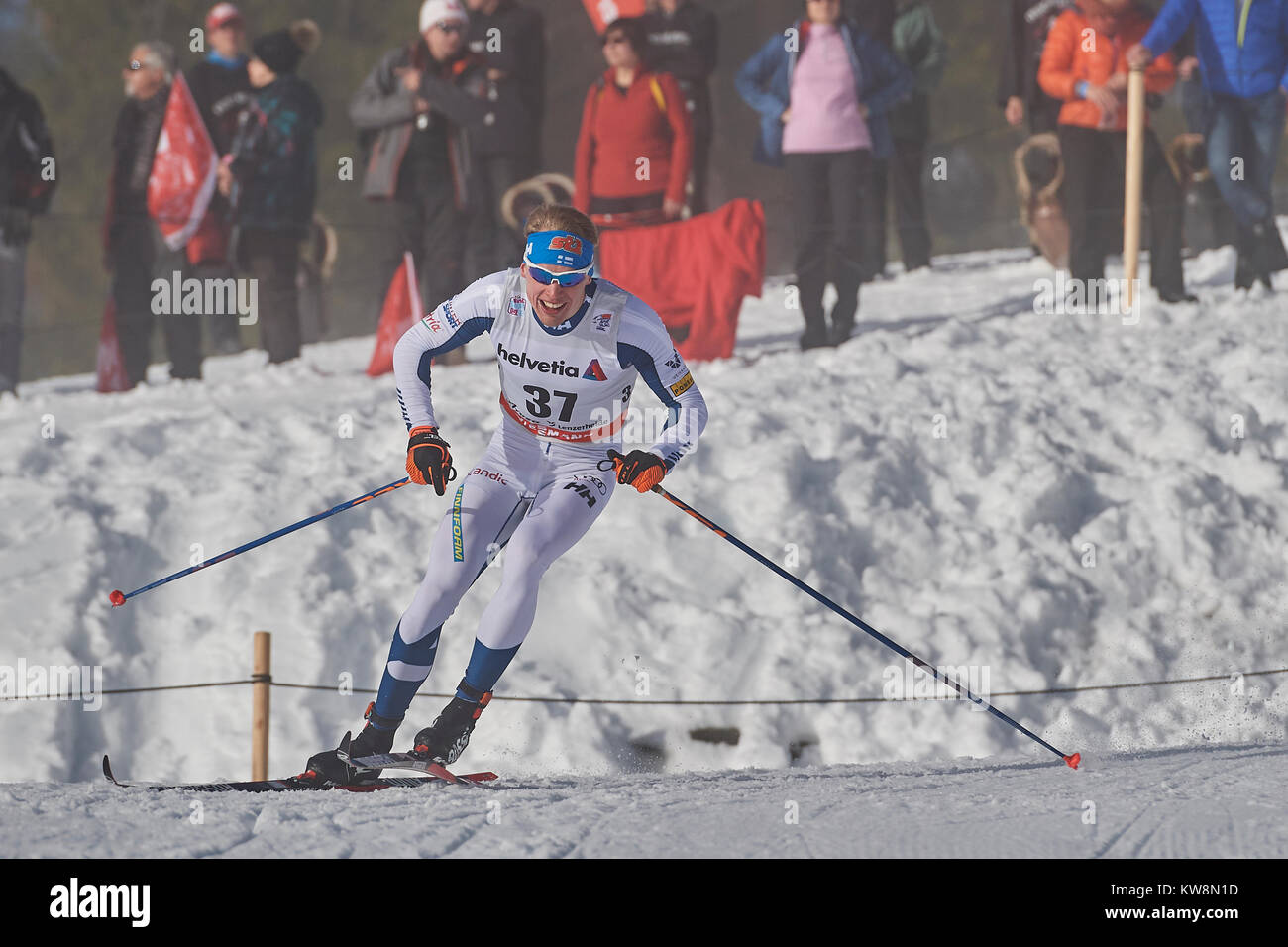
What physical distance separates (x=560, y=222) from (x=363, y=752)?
191 cm

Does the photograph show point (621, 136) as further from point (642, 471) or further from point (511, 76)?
point (642, 471)

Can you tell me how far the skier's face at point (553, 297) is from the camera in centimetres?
493

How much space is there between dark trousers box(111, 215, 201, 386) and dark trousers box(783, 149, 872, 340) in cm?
409

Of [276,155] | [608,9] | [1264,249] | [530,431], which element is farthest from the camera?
[608,9]

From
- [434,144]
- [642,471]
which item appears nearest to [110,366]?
[434,144]

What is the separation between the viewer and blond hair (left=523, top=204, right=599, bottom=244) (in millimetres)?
4926

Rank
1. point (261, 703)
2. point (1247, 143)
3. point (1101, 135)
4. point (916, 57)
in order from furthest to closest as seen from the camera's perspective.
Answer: point (916, 57), point (1101, 135), point (1247, 143), point (261, 703)

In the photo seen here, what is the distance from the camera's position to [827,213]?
30.9ft

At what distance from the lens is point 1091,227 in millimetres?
9734

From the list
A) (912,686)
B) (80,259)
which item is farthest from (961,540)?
(80,259)

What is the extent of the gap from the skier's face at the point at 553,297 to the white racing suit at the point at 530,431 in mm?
65

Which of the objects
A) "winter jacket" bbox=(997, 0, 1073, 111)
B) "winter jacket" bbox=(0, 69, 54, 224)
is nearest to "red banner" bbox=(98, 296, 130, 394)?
"winter jacket" bbox=(0, 69, 54, 224)

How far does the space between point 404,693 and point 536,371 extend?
1.17 m
